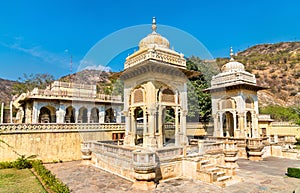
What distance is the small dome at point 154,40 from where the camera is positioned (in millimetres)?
13178

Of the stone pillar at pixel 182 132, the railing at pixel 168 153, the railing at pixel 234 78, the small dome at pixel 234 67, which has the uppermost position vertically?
the small dome at pixel 234 67

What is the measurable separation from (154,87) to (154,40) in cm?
352

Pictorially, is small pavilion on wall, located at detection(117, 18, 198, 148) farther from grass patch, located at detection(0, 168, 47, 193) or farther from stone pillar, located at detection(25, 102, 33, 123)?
stone pillar, located at detection(25, 102, 33, 123)

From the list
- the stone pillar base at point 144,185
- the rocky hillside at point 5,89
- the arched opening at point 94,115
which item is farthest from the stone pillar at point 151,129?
the rocky hillside at point 5,89

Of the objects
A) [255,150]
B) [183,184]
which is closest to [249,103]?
[255,150]

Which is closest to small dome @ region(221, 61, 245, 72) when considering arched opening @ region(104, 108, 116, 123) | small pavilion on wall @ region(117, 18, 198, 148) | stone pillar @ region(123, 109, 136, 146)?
small pavilion on wall @ region(117, 18, 198, 148)

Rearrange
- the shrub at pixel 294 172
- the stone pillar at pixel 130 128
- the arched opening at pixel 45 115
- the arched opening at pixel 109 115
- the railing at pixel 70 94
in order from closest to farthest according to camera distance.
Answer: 1. the shrub at pixel 294 172
2. the stone pillar at pixel 130 128
3. the railing at pixel 70 94
4. the arched opening at pixel 45 115
5. the arched opening at pixel 109 115

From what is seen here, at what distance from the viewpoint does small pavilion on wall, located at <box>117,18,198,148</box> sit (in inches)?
455

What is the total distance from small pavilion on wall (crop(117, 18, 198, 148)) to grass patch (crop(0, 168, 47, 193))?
568 centimetres

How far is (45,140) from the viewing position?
46.9 feet

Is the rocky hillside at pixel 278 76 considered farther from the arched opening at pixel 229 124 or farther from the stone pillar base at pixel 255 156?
the stone pillar base at pixel 255 156

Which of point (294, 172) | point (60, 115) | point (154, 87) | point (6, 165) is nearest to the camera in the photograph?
point (294, 172)

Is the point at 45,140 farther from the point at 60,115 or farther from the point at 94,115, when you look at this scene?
the point at 94,115

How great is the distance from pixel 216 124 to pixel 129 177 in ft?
40.2
